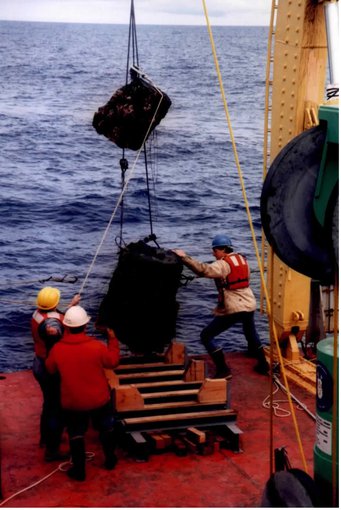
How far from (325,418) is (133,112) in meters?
4.38

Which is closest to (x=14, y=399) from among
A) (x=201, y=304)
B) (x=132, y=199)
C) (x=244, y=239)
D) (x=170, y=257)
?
(x=170, y=257)

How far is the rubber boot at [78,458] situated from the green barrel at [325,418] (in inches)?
86.6

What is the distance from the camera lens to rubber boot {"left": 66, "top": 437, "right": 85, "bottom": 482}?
665 centimetres

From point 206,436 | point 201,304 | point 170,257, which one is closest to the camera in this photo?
point 206,436

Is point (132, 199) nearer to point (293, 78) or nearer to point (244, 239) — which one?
point (244, 239)

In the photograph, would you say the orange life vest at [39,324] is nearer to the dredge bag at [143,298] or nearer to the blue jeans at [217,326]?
the dredge bag at [143,298]

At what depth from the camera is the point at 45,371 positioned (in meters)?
7.18

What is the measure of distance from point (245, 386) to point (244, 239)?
15046 millimetres

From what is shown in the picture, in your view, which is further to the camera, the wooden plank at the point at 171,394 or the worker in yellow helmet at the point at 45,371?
the wooden plank at the point at 171,394

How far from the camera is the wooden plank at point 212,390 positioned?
24.6 feet

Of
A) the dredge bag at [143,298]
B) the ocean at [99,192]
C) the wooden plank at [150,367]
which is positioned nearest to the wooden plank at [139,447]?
the wooden plank at [150,367]

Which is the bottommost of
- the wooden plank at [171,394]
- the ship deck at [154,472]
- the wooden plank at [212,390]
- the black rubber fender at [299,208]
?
the ship deck at [154,472]

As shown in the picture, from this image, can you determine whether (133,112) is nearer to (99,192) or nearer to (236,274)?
(236,274)

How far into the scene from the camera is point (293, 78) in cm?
864
